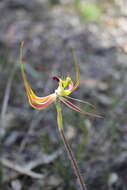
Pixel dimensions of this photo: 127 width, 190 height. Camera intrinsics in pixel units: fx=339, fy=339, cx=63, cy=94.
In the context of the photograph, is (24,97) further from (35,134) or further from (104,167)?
(104,167)

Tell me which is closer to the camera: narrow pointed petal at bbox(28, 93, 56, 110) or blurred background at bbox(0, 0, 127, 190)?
narrow pointed petal at bbox(28, 93, 56, 110)

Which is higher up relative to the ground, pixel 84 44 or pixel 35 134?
pixel 84 44

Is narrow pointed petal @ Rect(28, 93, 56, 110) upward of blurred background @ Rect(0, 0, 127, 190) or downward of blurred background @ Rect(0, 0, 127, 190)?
downward

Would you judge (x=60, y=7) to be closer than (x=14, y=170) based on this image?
No

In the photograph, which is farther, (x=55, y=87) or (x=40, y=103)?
(x=55, y=87)

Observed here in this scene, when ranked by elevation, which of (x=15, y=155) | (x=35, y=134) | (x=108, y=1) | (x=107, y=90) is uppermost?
(x=108, y=1)

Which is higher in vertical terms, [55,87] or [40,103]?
[55,87]

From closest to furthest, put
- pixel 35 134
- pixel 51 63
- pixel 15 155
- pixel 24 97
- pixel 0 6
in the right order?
pixel 15 155
pixel 35 134
pixel 24 97
pixel 51 63
pixel 0 6

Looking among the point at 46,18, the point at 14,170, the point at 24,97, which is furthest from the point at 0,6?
the point at 14,170
